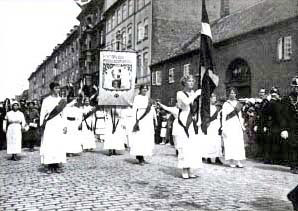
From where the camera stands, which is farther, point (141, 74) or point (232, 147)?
point (141, 74)

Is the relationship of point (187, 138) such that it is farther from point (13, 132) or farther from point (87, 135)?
point (87, 135)

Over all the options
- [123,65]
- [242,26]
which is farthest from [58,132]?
[242,26]

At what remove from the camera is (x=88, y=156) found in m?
11.7

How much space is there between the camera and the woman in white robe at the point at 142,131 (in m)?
9.73

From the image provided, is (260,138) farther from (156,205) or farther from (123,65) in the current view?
(156,205)

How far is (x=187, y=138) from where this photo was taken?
7703 mm

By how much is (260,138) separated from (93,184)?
607 cm

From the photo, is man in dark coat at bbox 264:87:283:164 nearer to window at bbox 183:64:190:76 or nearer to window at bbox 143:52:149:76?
window at bbox 183:64:190:76

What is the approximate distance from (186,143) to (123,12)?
110ft

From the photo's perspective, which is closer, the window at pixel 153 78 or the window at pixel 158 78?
the window at pixel 158 78

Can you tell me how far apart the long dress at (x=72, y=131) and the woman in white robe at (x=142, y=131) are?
8.14 ft

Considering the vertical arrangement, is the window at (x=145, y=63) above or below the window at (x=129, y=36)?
below

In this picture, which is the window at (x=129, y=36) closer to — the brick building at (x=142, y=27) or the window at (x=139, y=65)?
the brick building at (x=142, y=27)

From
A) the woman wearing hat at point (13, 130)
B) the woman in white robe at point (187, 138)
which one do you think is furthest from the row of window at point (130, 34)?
the woman in white robe at point (187, 138)
